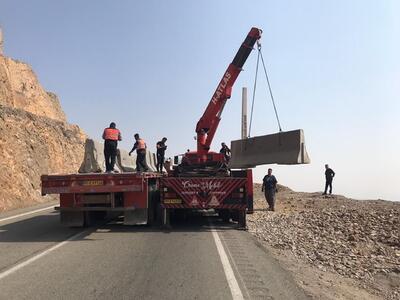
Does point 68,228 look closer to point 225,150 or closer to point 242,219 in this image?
point 242,219

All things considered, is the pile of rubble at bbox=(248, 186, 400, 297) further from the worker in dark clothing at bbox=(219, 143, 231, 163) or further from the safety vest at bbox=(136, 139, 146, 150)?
the safety vest at bbox=(136, 139, 146, 150)

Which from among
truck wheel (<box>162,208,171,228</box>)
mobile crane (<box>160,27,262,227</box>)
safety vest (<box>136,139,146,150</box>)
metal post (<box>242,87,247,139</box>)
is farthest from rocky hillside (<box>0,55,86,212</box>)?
metal post (<box>242,87,247,139</box>)

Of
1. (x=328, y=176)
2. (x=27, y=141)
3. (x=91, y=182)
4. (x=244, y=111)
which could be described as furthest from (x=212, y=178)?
(x=27, y=141)

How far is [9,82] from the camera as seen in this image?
1781 inches

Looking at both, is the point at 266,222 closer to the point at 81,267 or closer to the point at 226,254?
the point at 226,254

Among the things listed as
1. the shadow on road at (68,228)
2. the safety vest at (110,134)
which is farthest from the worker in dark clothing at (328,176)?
the safety vest at (110,134)

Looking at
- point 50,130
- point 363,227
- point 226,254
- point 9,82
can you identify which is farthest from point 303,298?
point 9,82

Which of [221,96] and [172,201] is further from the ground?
[221,96]

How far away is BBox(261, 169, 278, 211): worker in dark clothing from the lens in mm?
21469

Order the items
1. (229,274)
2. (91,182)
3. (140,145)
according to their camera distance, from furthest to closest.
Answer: (140,145)
(91,182)
(229,274)

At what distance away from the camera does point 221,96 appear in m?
18.8

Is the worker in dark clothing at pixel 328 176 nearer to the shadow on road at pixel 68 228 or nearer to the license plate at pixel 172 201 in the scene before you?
the shadow on road at pixel 68 228

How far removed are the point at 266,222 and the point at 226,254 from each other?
23.3ft

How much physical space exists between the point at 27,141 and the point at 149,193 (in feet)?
62.3
